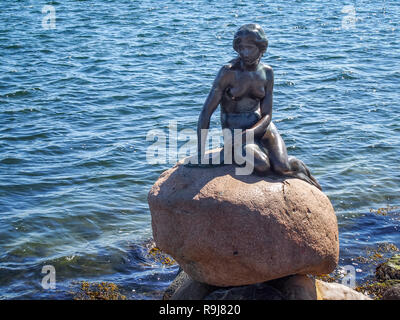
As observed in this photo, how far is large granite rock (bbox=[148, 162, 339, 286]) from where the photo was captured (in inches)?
237

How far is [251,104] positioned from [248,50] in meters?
0.63

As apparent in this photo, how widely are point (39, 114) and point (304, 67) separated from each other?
740cm

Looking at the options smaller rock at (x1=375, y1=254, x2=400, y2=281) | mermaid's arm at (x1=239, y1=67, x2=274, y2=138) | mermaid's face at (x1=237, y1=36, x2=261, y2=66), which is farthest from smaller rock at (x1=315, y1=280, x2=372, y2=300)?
mermaid's face at (x1=237, y1=36, x2=261, y2=66)

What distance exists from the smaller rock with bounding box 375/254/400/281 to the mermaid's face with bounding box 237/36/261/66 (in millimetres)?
3526

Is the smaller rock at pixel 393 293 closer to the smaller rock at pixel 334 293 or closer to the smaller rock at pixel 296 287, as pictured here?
the smaller rock at pixel 334 293

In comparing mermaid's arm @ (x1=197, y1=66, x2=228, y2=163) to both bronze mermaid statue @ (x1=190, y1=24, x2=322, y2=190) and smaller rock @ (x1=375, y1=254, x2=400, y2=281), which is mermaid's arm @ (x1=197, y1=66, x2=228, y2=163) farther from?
smaller rock @ (x1=375, y1=254, x2=400, y2=281)

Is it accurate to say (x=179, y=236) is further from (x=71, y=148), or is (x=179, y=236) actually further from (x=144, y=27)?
(x=144, y=27)

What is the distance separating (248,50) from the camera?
6.45 m

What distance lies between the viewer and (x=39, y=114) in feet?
45.9

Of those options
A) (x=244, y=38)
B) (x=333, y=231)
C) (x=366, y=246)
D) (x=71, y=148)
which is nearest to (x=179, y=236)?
(x=333, y=231)

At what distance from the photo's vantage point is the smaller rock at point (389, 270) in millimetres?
8055

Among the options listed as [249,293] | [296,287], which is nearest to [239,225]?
[249,293]

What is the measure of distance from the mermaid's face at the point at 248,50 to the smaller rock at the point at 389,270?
3.53m

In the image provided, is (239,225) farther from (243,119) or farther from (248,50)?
(248,50)
